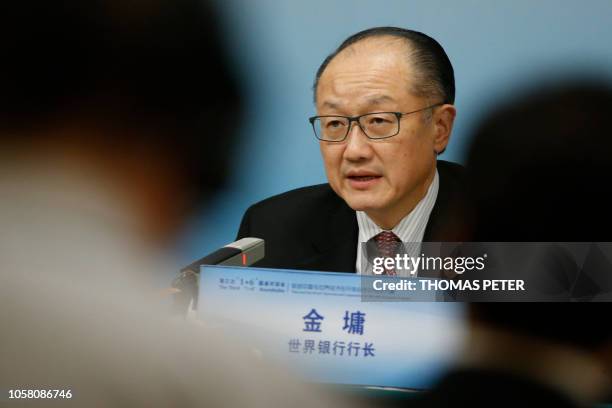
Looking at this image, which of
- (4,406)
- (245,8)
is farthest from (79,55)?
(4,406)

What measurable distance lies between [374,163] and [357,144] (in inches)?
2.5

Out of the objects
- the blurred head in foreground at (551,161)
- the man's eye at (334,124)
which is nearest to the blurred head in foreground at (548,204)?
the blurred head in foreground at (551,161)

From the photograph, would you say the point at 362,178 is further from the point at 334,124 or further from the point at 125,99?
the point at 125,99

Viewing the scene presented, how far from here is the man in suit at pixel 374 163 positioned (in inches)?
66.3

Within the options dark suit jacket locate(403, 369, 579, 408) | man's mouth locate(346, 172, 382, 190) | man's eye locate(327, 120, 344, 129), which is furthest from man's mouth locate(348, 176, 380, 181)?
dark suit jacket locate(403, 369, 579, 408)

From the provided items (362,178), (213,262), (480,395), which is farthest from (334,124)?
(480,395)

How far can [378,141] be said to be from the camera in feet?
5.53

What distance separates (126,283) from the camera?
2.88 feet

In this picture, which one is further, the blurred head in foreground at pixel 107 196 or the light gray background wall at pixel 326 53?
the light gray background wall at pixel 326 53

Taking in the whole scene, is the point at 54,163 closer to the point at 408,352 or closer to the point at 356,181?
the point at 356,181

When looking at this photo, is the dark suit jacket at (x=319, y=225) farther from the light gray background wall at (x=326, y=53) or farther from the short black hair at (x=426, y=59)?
the short black hair at (x=426, y=59)

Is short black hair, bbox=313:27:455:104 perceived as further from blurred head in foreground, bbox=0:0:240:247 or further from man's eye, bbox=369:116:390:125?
blurred head in foreground, bbox=0:0:240:247

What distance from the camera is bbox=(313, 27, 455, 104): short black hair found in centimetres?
171

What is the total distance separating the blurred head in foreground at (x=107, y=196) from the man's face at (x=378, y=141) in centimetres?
30
